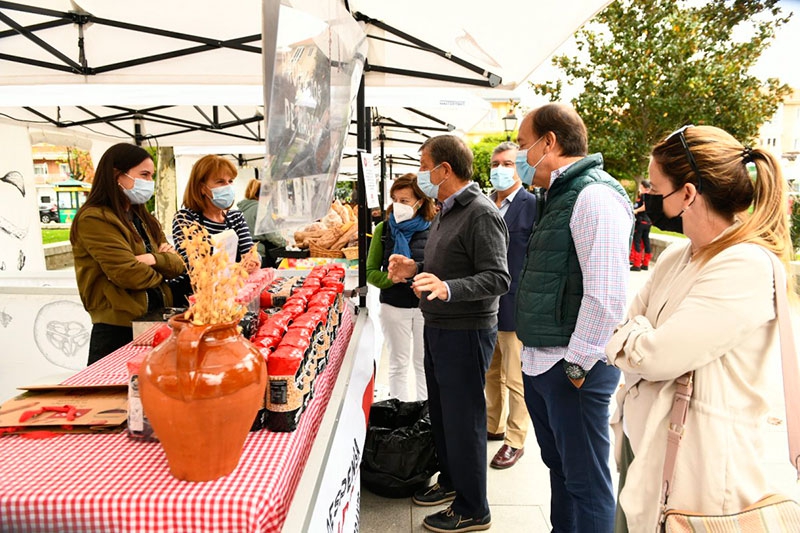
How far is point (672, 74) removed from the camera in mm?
16156

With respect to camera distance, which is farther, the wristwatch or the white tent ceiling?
the white tent ceiling

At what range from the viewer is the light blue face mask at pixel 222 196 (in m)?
2.95

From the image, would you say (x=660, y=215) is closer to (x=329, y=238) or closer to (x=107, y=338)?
(x=107, y=338)

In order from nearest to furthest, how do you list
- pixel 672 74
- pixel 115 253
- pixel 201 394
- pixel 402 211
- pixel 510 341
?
1. pixel 201 394
2. pixel 115 253
3. pixel 402 211
4. pixel 510 341
5. pixel 672 74

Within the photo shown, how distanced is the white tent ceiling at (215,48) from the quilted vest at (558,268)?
108 cm

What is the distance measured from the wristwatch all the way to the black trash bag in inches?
49.4

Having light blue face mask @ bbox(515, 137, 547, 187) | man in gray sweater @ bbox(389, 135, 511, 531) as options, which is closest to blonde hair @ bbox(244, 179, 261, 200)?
man in gray sweater @ bbox(389, 135, 511, 531)

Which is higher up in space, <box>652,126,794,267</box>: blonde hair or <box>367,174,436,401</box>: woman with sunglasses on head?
<box>652,126,794,267</box>: blonde hair

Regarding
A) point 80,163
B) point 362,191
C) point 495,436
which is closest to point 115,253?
point 362,191

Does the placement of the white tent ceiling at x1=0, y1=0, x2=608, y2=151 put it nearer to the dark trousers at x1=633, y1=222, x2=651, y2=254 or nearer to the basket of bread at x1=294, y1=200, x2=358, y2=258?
the basket of bread at x1=294, y1=200, x2=358, y2=258

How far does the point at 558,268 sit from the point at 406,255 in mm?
1592

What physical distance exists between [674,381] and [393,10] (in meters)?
2.38

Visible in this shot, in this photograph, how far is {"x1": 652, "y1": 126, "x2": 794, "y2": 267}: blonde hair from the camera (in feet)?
4.63

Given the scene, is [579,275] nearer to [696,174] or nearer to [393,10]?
[696,174]
